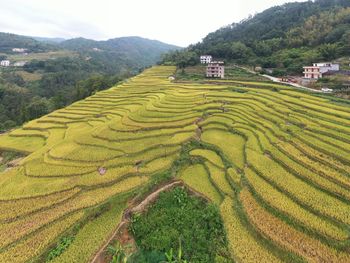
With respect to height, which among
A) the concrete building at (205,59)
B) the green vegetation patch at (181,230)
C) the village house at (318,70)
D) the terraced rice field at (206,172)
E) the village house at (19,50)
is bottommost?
the green vegetation patch at (181,230)

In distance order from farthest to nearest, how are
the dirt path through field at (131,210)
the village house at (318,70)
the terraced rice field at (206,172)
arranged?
the village house at (318,70) < the terraced rice field at (206,172) < the dirt path through field at (131,210)

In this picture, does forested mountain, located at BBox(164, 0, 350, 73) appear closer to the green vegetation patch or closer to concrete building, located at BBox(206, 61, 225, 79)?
concrete building, located at BBox(206, 61, 225, 79)

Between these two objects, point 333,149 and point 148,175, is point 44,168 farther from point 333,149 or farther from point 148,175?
point 333,149

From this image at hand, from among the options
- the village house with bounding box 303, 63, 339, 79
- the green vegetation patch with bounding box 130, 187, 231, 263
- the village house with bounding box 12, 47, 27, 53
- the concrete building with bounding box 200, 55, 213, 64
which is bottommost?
the green vegetation patch with bounding box 130, 187, 231, 263

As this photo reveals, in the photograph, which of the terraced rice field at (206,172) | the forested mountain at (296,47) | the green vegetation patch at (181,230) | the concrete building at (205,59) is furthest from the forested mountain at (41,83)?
the green vegetation patch at (181,230)

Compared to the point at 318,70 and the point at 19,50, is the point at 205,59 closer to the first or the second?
the point at 318,70

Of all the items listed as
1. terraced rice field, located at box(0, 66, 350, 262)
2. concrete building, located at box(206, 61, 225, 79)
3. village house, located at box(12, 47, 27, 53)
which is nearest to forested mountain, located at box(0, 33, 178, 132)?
village house, located at box(12, 47, 27, 53)

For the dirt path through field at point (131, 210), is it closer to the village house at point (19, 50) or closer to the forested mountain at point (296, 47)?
the forested mountain at point (296, 47)
